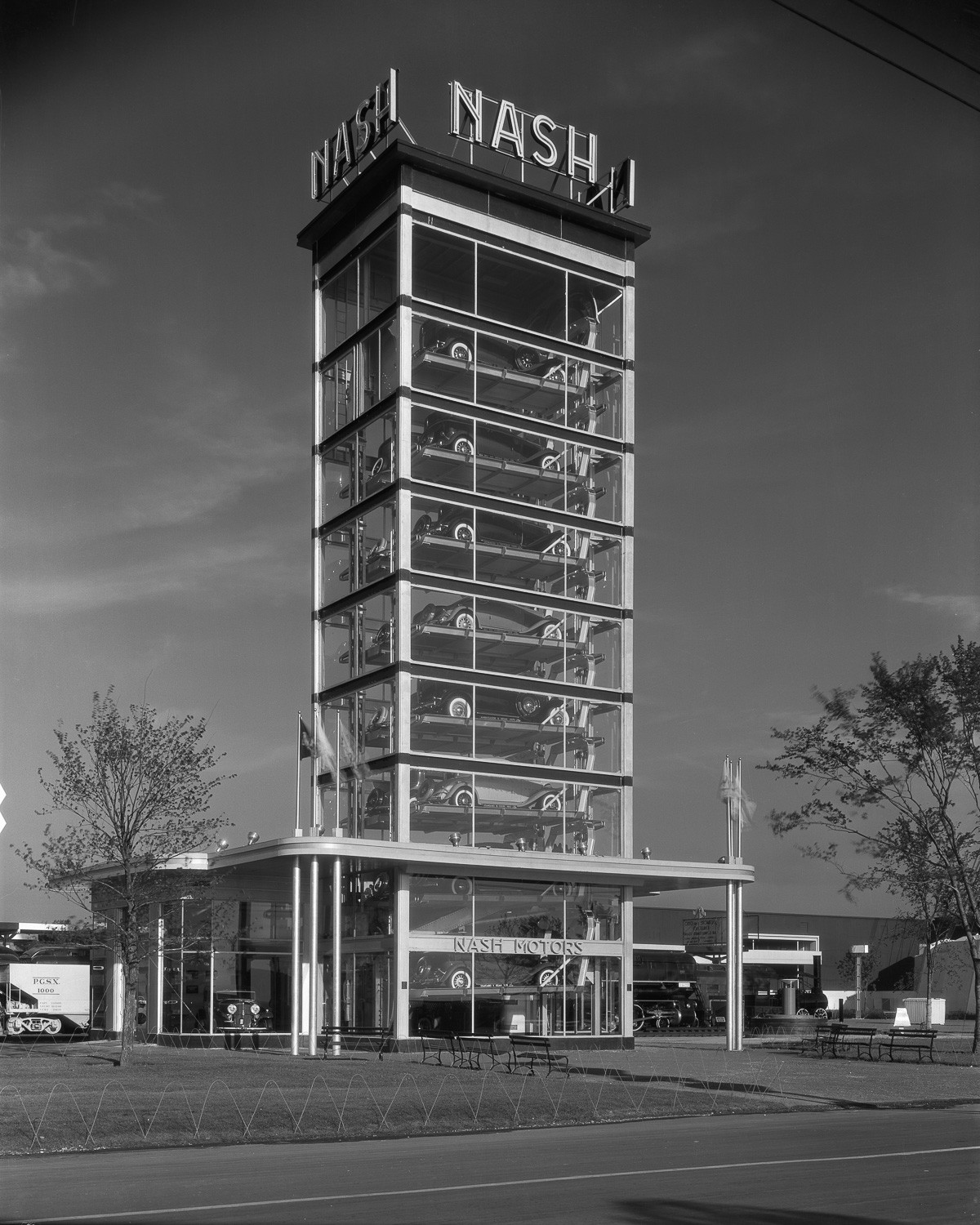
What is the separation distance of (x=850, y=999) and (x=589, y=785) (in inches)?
1925

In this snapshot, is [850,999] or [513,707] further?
[850,999]

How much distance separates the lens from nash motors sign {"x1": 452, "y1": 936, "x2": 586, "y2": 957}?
45.8 m

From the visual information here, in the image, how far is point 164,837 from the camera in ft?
120

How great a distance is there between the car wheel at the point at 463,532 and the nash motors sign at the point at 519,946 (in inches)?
554

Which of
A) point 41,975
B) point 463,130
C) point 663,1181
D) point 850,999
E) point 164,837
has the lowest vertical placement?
point 850,999

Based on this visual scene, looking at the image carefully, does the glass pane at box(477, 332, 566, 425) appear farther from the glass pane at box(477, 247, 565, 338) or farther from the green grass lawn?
the green grass lawn

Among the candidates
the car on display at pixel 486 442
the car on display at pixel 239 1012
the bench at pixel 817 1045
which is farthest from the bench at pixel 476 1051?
the car on display at pixel 486 442

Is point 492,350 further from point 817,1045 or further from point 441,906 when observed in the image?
Result: point 817,1045

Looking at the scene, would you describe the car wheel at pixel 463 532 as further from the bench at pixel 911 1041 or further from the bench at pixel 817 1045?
the bench at pixel 911 1041

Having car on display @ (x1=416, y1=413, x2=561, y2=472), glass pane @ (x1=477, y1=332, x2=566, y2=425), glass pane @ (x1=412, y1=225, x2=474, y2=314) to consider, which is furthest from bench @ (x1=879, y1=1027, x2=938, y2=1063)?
glass pane @ (x1=412, y1=225, x2=474, y2=314)

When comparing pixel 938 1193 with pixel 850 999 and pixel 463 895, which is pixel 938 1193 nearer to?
pixel 463 895

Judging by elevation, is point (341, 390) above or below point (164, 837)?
above

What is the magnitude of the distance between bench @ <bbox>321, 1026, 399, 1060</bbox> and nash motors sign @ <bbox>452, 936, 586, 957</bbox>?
3622 mm

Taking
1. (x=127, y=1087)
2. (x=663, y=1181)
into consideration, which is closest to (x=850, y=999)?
(x=127, y=1087)
